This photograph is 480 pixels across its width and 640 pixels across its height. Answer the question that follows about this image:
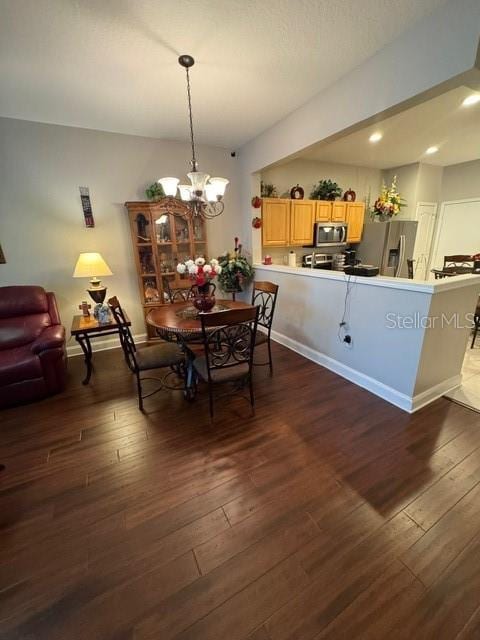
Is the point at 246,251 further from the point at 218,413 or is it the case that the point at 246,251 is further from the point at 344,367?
the point at 218,413

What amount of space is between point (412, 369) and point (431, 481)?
856 millimetres

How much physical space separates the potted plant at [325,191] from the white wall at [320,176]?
4.6 inches

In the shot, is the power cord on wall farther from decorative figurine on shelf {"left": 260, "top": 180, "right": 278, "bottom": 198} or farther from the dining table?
decorative figurine on shelf {"left": 260, "top": 180, "right": 278, "bottom": 198}

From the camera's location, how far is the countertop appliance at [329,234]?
4430mm

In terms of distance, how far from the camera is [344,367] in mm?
2797

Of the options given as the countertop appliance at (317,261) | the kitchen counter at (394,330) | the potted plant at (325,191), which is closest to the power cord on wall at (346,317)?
the kitchen counter at (394,330)

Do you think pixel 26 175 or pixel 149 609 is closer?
pixel 149 609

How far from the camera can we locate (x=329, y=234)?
4566 millimetres

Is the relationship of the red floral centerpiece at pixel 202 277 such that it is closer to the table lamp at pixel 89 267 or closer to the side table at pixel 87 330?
the side table at pixel 87 330

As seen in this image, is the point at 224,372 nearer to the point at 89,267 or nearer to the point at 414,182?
the point at 89,267

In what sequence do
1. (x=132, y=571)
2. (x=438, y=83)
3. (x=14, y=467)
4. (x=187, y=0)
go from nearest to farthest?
(x=132, y=571) < (x=187, y=0) < (x=438, y=83) < (x=14, y=467)

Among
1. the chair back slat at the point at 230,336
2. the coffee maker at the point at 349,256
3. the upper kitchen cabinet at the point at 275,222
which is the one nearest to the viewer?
the chair back slat at the point at 230,336

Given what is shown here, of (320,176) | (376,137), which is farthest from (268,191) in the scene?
(376,137)

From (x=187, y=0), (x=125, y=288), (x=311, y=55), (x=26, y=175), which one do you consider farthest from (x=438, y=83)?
(x=26, y=175)
